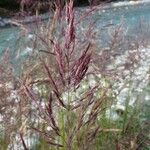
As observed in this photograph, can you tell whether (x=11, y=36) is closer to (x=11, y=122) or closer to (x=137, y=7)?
(x=137, y=7)

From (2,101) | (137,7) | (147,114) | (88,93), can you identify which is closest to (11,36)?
(137,7)

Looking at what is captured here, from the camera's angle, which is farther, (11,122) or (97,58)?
(97,58)

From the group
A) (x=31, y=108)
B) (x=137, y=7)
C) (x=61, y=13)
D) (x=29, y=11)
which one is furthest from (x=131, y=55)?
(x=137, y=7)

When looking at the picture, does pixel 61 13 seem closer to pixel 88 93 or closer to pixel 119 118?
pixel 88 93

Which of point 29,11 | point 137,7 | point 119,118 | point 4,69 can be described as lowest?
point 119,118

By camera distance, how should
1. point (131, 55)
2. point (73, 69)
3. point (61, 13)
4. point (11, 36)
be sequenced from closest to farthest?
1. point (73, 69)
2. point (61, 13)
3. point (131, 55)
4. point (11, 36)

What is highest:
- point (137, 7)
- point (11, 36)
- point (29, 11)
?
point (137, 7)

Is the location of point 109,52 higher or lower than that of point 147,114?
higher

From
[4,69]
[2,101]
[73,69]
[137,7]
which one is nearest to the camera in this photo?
[73,69]

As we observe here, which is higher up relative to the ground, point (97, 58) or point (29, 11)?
point (29, 11)
